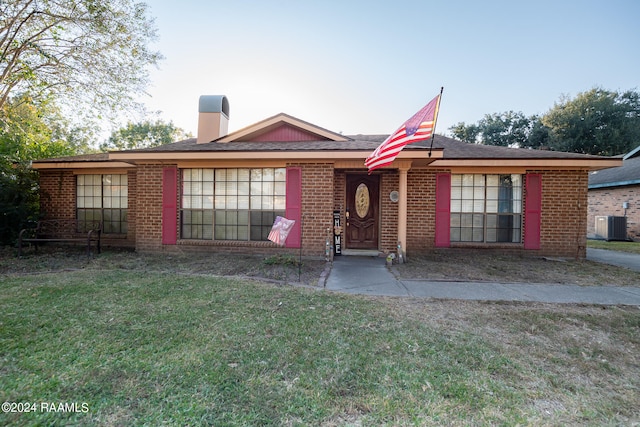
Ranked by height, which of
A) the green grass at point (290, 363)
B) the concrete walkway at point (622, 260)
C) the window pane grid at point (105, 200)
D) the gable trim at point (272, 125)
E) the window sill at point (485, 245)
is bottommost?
the green grass at point (290, 363)

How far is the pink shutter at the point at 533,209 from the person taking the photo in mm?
7883

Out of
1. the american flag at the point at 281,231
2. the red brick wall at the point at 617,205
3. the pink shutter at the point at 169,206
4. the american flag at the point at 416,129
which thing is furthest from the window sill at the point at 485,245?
the red brick wall at the point at 617,205

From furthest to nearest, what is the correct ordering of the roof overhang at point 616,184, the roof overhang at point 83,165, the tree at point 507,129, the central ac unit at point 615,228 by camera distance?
the tree at point 507,129
the central ac unit at point 615,228
the roof overhang at point 616,184
the roof overhang at point 83,165

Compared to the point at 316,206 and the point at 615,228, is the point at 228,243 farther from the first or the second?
the point at 615,228

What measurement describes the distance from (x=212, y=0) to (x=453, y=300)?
34.5 feet

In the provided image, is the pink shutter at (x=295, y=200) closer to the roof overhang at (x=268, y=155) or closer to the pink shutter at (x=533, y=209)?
the roof overhang at (x=268, y=155)

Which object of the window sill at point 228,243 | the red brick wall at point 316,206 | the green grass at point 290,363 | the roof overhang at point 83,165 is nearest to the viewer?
the green grass at point 290,363

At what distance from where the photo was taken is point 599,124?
83.6ft

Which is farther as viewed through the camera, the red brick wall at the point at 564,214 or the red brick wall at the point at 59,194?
the red brick wall at the point at 59,194

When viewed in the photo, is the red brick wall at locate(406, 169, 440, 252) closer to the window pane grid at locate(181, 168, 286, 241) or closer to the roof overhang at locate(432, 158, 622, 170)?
the roof overhang at locate(432, 158, 622, 170)

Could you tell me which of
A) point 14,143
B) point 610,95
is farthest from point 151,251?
point 610,95

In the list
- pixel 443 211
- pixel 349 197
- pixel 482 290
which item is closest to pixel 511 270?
pixel 482 290

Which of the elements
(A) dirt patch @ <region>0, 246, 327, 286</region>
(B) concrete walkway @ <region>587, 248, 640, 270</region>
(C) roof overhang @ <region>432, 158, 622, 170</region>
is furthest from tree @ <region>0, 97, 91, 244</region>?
(B) concrete walkway @ <region>587, 248, 640, 270</region>

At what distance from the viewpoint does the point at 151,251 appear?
7887 millimetres
